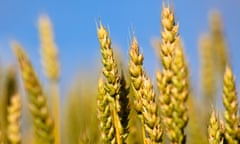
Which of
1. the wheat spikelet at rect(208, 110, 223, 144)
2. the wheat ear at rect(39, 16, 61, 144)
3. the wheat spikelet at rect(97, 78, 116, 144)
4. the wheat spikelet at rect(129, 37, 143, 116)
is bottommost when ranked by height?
the wheat spikelet at rect(208, 110, 223, 144)

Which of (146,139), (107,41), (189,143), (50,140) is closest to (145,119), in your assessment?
(146,139)

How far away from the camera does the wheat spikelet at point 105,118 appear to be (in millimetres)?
929

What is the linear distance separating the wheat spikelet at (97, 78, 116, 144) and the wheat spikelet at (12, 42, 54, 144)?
169 mm

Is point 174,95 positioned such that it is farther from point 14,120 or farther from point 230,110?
point 14,120

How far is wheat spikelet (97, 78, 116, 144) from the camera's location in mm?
929

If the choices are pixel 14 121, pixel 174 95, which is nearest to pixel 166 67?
pixel 174 95

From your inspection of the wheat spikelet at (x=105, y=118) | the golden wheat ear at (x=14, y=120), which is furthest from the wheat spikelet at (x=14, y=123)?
the wheat spikelet at (x=105, y=118)

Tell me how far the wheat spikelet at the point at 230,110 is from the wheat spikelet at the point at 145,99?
0.13m

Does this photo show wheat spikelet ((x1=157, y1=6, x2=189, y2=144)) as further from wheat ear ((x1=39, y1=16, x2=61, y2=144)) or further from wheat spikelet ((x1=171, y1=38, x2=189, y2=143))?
wheat ear ((x1=39, y1=16, x2=61, y2=144))

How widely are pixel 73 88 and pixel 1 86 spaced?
0.53 metres

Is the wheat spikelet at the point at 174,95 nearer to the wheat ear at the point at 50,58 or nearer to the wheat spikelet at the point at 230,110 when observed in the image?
the wheat spikelet at the point at 230,110

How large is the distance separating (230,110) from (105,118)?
205 mm

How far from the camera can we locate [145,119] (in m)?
0.87

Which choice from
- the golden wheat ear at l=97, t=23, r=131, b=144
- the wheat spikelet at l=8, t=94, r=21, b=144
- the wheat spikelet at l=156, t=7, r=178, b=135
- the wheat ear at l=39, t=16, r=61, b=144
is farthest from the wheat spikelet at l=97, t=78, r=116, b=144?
the wheat ear at l=39, t=16, r=61, b=144
